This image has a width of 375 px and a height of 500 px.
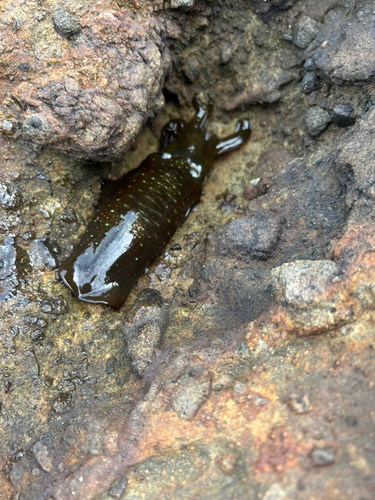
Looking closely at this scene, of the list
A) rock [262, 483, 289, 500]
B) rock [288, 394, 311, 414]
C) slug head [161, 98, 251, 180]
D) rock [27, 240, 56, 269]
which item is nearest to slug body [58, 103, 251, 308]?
slug head [161, 98, 251, 180]

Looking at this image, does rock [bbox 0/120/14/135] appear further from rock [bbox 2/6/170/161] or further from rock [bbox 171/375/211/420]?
rock [bbox 171/375/211/420]

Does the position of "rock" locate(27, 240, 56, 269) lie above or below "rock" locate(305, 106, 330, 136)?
above

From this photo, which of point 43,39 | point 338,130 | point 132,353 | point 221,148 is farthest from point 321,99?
point 132,353

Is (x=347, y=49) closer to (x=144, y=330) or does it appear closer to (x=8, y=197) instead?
(x=144, y=330)

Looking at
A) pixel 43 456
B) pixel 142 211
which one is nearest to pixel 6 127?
pixel 142 211

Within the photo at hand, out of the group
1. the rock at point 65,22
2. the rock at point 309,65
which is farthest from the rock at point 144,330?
the rock at point 309,65

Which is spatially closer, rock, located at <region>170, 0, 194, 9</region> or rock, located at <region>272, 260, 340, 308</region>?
rock, located at <region>272, 260, 340, 308</region>
